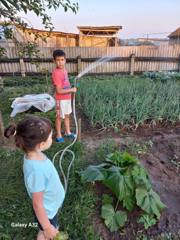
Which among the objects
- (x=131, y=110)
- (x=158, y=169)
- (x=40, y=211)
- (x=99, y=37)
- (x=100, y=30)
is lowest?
(x=158, y=169)

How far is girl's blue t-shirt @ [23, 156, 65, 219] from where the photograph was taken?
3.51 ft

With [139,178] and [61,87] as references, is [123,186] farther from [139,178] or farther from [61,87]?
[61,87]

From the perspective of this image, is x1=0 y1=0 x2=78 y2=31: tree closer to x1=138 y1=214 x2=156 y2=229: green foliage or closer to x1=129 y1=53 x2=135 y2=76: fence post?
x1=138 y1=214 x2=156 y2=229: green foliage

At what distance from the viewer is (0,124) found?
279 centimetres

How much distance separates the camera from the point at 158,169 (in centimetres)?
222

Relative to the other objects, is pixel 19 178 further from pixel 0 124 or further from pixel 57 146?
pixel 0 124

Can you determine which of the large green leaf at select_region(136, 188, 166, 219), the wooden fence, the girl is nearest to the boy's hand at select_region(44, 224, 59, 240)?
the girl

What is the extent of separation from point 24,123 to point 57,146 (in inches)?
65.2

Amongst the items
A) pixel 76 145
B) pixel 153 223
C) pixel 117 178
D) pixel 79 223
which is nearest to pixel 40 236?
pixel 79 223

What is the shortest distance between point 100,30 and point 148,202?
1265cm

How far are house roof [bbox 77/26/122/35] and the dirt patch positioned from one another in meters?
10.6

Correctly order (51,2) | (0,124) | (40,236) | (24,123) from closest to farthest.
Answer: (24,123) < (40,236) < (51,2) < (0,124)

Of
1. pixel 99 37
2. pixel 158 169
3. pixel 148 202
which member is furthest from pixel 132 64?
pixel 148 202

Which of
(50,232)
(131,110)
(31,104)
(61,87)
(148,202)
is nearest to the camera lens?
(50,232)
